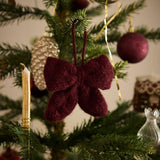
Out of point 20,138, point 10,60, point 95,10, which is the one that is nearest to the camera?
point 20,138

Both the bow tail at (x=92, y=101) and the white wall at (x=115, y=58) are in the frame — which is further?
the white wall at (x=115, y=58)

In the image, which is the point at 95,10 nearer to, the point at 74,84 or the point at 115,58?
the point at 74,84

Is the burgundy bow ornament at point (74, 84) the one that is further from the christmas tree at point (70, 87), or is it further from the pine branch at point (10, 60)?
the pine branch at point (10, 60)

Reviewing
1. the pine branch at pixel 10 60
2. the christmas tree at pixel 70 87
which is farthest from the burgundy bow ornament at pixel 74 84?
the pine branch at pixel 10 60

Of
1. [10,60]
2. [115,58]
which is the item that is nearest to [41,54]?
[10,60]

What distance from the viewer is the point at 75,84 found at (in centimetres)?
28

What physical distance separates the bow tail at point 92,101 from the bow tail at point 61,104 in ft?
0.04

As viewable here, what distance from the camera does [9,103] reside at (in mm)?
534

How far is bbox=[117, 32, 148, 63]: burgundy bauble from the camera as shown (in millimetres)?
411

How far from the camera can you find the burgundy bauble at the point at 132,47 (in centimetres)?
41

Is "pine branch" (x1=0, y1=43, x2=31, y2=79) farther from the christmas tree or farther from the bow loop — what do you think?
the bow loop

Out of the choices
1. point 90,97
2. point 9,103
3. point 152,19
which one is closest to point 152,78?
point 90,97

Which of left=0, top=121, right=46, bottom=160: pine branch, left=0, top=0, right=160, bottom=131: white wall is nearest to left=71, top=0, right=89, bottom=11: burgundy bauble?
left=0, top=121, right=46, bottom=160: pine branch

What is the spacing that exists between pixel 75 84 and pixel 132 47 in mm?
198
